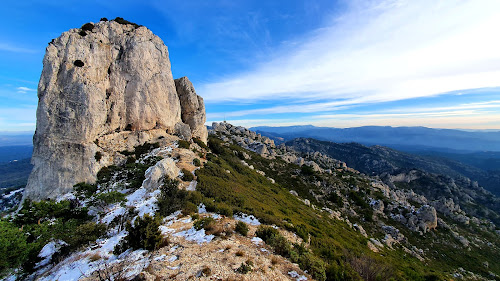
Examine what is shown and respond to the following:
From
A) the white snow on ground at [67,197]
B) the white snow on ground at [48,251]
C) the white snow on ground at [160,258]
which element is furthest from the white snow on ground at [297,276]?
the white snow on ground at [67,197]

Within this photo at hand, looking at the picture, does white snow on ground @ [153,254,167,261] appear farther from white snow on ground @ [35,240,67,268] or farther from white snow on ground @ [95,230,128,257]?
white snow on ground @ [35,240,67,268]

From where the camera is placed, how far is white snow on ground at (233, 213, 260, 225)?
1448 centimetres

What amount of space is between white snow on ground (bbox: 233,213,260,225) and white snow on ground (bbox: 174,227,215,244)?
12.8 feet

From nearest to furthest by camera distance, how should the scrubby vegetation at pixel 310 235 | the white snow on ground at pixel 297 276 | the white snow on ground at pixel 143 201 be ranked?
the white snow on ground at pixel 297 276, the scrubby vegetation at pixel 310 235, the white snow on ground at pixel 143 201

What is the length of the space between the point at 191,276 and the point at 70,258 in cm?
847

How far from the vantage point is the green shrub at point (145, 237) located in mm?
9547

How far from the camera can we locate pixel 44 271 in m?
10.6

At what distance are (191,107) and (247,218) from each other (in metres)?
31.1

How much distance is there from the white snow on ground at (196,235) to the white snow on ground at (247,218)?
3.91m

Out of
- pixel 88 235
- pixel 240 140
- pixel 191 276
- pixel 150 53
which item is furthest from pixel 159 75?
pixel 240 140

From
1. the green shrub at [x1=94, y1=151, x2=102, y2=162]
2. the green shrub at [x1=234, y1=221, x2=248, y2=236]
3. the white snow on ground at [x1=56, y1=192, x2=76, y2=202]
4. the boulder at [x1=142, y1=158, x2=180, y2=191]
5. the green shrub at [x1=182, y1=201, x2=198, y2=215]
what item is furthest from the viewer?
the green shrub at [x1=94, y1=151, x2=102, y2=162]

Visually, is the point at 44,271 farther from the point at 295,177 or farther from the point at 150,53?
the point at 295,177

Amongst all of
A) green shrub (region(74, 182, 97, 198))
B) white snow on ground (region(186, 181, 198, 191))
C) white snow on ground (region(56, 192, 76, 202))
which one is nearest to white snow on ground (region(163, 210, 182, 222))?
white snow on ground (region(186, 181, 198, 191))

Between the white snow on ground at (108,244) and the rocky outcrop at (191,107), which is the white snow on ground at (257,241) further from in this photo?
the rocky outcrop at (191,107)
